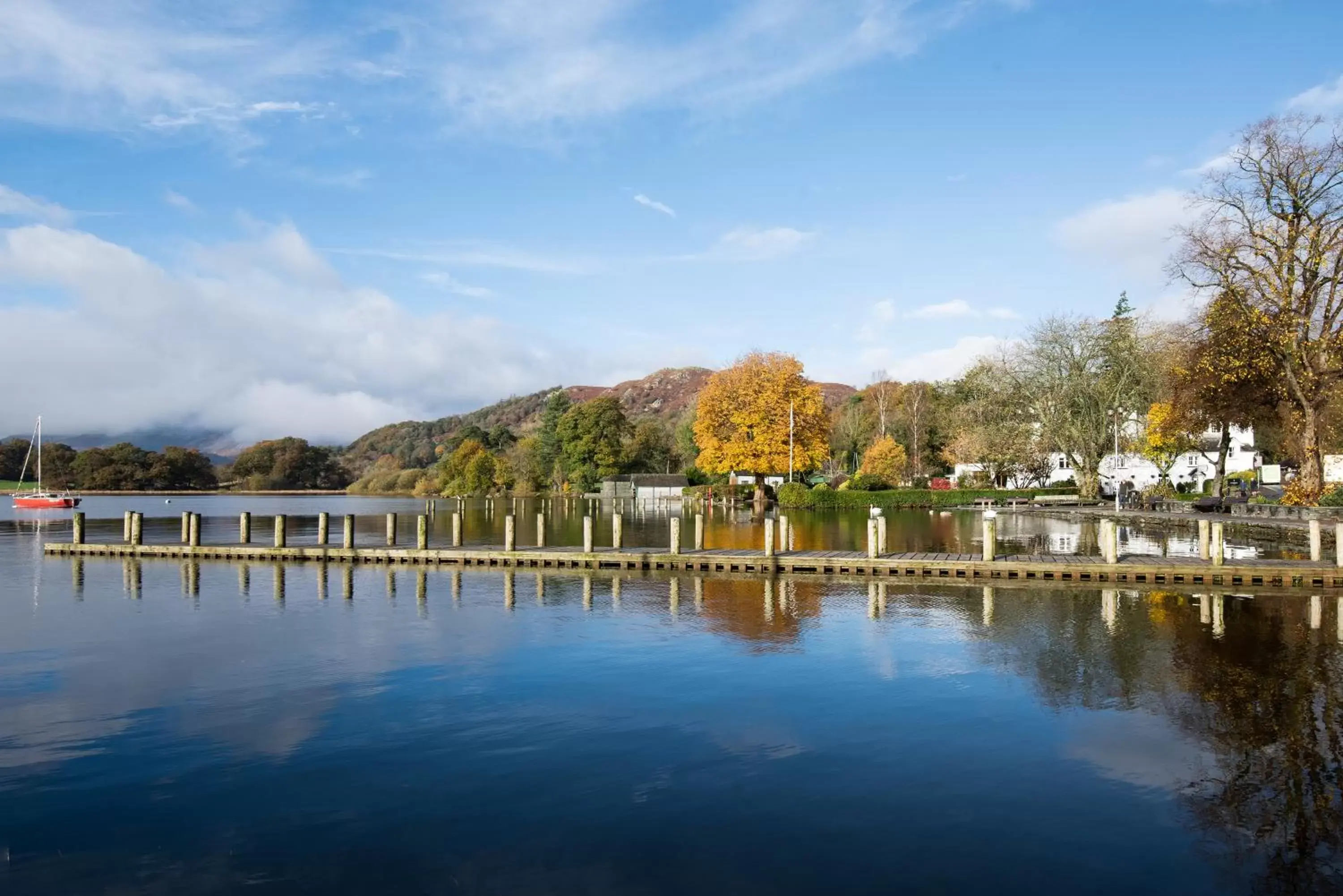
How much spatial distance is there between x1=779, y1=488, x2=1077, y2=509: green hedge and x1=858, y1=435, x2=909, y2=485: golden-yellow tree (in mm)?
10475

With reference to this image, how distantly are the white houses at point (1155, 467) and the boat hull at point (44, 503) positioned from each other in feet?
266

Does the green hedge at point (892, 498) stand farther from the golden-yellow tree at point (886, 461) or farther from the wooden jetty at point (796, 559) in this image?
the wooden jetty at point (796, 559)

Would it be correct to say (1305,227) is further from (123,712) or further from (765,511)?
(123,712)

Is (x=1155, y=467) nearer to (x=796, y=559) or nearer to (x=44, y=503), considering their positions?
(x=796, y=559)

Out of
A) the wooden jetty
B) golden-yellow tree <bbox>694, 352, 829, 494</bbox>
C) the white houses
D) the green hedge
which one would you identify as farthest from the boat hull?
the white houses

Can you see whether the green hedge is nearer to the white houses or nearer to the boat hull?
the white houses

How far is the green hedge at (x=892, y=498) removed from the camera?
65.2 metres

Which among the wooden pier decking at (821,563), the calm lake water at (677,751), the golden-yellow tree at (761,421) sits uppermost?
the golden-yellow tree at (761,421)

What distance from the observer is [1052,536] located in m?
38.5

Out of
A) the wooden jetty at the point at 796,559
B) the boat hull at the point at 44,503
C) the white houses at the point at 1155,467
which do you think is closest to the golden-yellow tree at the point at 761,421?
the white houses at the point at 1155,467

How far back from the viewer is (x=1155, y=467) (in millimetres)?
71500

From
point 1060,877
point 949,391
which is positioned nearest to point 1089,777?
point 1060,877

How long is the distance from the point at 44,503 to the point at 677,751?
9458cm

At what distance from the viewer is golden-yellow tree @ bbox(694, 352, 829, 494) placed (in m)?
68.4
